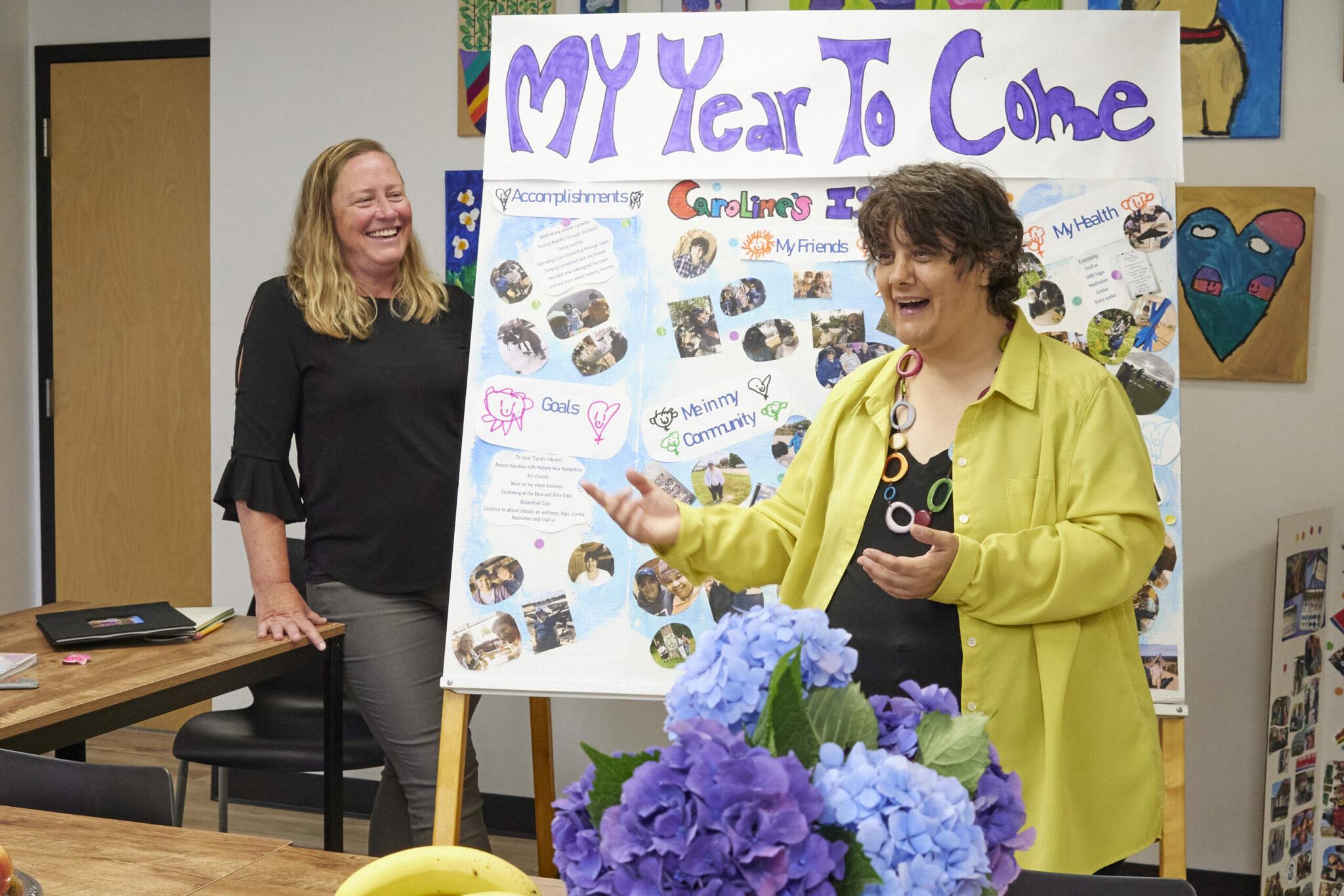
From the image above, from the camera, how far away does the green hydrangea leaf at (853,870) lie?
65 centimetres

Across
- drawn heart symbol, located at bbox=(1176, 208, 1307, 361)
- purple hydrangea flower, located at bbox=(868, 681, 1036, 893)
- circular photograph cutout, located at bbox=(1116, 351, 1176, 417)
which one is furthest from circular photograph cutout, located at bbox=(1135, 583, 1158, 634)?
purple hydrangea flower, located at bbox=(868, 681, 1036, 893)

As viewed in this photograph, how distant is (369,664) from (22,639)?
2.24 feet

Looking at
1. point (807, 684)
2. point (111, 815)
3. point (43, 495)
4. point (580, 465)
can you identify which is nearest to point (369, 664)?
point (580, 465)

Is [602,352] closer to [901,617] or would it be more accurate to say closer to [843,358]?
[843,358]

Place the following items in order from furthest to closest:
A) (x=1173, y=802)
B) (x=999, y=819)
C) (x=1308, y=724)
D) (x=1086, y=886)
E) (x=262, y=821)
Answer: (x=262, y=821)
(x=1308, y=724)
(x=1173, y=802)
(x=1086, y=886)
(x=999, y=819)

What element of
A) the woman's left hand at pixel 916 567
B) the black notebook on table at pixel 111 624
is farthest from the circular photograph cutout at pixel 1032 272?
the black notebook on table at pixel 111 624

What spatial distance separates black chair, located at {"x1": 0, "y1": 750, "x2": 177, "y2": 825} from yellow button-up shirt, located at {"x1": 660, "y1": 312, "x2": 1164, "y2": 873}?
707 mm

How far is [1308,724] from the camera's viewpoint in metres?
2.90

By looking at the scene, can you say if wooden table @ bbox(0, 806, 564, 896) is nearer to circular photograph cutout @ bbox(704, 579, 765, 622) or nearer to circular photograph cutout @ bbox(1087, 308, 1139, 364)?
circular photograph cutout @ bbox(704, 579, 765, 622)

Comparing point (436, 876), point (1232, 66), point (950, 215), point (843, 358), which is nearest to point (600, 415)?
point (843, 358)

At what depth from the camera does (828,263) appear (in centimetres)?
217

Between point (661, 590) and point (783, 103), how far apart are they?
2.96 feet

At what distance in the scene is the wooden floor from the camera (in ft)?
11.0

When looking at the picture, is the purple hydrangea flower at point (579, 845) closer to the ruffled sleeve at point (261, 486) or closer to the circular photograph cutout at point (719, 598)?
the circular photograph cutout at point (719, 598)
